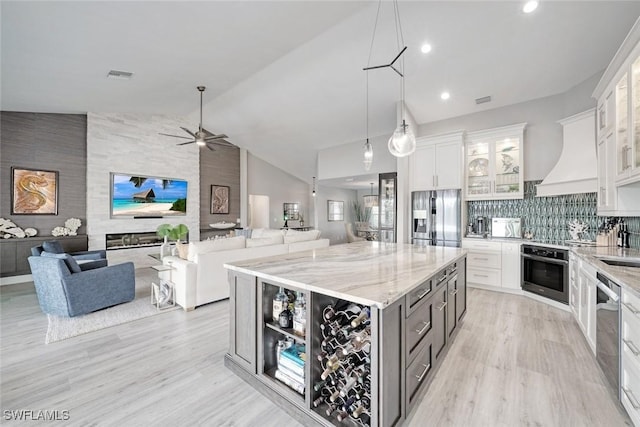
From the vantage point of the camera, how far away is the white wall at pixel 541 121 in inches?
158

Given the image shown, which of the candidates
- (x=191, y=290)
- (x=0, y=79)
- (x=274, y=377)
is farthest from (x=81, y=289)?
(x=0, y=79)

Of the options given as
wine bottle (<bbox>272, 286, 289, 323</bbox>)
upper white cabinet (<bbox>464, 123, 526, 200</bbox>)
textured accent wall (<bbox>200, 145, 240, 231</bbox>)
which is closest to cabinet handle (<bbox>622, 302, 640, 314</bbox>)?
Answer: wine bottle (<bbox>272, 286, 289, 323</bbox>)

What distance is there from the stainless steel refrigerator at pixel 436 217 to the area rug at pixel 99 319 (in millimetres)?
4225

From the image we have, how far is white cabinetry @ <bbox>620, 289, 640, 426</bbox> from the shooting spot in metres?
1.52

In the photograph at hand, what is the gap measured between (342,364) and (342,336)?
5.9 inches

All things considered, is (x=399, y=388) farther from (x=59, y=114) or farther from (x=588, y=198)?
(x=59, y=114)

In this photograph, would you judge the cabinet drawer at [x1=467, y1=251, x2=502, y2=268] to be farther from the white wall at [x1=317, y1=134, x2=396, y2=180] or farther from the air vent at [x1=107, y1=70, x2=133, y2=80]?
the air vent at [x1=107, y1=70, x2=133, y2=80]

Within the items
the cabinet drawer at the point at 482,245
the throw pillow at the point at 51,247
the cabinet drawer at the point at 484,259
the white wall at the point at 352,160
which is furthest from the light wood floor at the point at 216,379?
the white wall at the point at 352,160

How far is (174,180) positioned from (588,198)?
27.5 ft

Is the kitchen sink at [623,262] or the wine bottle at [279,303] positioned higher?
the kitchen sink at [623,262]

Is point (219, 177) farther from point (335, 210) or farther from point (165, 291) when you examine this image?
point (165, 291)

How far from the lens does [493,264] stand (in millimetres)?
4348

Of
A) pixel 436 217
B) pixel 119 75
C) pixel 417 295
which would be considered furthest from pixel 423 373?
pixel 119 75

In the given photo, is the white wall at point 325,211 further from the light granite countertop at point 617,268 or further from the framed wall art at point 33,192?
the light granite countertop at point 617,268
